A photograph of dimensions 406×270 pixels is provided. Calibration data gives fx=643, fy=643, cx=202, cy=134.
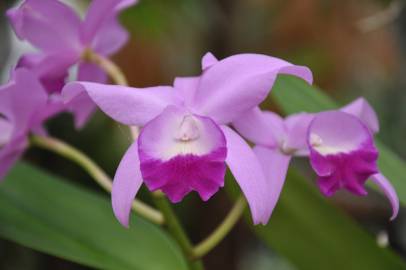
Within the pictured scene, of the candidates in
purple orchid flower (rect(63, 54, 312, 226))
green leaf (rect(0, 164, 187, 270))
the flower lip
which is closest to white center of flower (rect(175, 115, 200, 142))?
purple orchid flower (rect(63, 54, 312, 226))

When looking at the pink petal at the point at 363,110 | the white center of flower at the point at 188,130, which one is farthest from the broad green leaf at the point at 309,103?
the white center of flower at the point at 188,130

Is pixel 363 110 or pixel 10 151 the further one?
pixel 10 151

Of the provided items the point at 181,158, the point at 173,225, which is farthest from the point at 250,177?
the point at 173,225

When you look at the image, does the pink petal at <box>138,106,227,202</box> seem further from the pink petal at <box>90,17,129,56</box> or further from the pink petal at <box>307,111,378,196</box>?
the pink petal at <box>90,17,129,56</box>

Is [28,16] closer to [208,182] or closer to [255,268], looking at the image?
[208,182]

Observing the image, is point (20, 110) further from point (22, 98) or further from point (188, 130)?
point (188, 130)

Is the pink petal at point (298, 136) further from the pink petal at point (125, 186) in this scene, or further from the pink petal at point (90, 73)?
the pink petal at point (90, 73)

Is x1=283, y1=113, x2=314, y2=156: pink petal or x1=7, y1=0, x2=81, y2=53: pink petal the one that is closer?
x1=283, y1=113, x2=314, y2=156: pink petal

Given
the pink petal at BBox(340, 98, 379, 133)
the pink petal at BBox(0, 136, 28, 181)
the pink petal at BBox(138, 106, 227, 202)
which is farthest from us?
the pink petal at BBox(0, 136, 28, 181)
